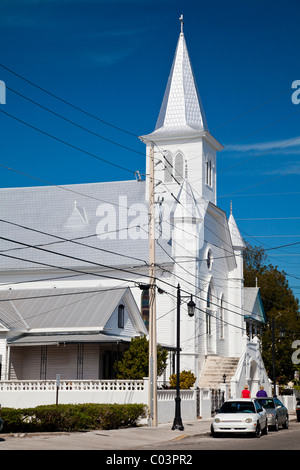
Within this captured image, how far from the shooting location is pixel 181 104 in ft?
183

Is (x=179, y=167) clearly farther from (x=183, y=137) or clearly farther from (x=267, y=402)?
(x=267, y=402)

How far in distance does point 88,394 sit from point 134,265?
19.1 metres

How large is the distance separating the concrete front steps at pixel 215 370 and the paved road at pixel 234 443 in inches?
872

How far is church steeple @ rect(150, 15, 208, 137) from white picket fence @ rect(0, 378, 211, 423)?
27311mm

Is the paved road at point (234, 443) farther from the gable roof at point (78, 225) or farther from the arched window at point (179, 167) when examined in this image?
the arched window at point (179, 167)

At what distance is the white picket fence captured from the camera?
98.6 feet

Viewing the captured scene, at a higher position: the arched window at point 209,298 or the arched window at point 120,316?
the arched window at point 209,298

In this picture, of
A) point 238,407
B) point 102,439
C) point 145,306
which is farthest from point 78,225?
point 102,439

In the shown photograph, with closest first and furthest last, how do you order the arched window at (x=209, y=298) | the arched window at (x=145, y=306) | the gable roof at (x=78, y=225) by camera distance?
1. the arched window at (x=145, y=306)
2. the gable roof at (x=78, y=225)
3. the arched window at (x=209, y=298)

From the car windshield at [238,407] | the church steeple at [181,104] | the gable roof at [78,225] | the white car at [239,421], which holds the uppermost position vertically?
the church steeple at [181,104]

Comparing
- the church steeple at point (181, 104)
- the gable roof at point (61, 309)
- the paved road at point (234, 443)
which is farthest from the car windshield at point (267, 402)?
the church steeple at point (181, 104)

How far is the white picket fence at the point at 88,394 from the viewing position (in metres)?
30.1

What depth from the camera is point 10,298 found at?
41906 millimetres

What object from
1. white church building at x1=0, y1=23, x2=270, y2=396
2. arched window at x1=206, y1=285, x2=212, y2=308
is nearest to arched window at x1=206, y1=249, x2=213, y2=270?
white church building at x1=0, y1=23, x2=270, y2=396
